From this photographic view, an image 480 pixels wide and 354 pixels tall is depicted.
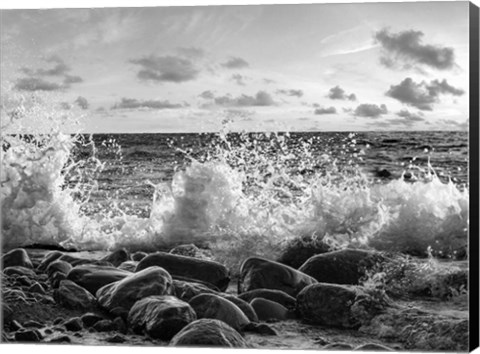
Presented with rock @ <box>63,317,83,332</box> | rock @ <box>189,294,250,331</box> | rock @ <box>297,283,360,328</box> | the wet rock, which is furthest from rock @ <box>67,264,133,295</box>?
rock @ <box>297,283,360,328</box>

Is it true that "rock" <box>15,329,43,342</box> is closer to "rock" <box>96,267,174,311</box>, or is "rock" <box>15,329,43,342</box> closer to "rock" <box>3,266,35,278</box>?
"rock" <box>3,266,35,278</box>

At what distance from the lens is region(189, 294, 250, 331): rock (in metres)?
7.88

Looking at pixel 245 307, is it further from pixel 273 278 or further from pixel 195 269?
pixel 195 269

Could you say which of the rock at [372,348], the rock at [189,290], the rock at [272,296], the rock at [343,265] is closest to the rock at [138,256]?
the rock at [189,290]

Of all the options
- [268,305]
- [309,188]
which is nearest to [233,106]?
[309,188]

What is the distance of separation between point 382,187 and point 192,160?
1433 millimetres

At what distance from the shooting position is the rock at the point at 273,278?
26.1ft

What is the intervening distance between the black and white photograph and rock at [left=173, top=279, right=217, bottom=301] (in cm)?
1

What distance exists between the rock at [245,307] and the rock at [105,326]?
856mm

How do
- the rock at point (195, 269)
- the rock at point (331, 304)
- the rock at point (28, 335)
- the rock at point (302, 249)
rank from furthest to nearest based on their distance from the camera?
1. the rock at point (28, 335)
2. the rock at point (195, 269)
3. the rock at point (302, 249)
4. the rock at point (331, 304)

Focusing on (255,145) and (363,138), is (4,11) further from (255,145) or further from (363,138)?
(363,138)

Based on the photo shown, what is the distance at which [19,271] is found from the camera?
27.8 ft

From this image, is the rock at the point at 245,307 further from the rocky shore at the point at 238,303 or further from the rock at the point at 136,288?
the rock at the point at 136,288

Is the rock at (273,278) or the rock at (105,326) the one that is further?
the rock at (105,326)
